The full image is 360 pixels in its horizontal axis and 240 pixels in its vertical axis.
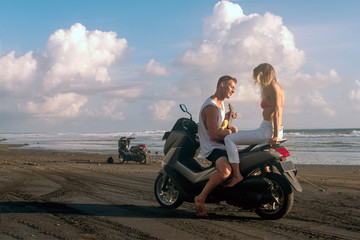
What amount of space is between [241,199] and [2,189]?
16.5 feet

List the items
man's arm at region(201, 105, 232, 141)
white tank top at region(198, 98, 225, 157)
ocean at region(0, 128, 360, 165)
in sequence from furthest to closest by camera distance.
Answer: ocean at region(0, 128, 360, 165) → white tank top at region(198, 98, 225, 157) → man's arm at region(201, 105, 232, 141)

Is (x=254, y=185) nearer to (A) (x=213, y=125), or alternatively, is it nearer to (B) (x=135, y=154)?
(A) (x=213, y=125)

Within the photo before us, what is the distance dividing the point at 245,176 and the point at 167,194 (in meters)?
1.40

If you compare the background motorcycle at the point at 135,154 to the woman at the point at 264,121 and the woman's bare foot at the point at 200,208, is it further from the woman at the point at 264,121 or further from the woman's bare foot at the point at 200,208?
the woman at the point at 264,121

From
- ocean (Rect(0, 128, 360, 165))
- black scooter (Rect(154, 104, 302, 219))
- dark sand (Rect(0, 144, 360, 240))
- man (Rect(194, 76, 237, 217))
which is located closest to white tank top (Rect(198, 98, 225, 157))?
man (Rect(194, 76, 237, 217))

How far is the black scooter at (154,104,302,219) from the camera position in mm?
4520

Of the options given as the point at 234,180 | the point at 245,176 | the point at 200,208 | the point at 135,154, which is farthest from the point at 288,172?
the point at 135,154

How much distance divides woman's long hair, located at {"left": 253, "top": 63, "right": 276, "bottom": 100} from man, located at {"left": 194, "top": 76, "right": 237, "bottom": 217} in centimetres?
45

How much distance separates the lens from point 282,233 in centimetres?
405

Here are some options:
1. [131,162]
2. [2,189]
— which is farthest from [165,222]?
[131,162]

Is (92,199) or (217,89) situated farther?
(92,199)

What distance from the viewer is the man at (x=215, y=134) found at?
468cm

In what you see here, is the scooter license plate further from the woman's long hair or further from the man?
the woman's long hair

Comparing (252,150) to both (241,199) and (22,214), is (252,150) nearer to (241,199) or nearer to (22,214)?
(241,199)
